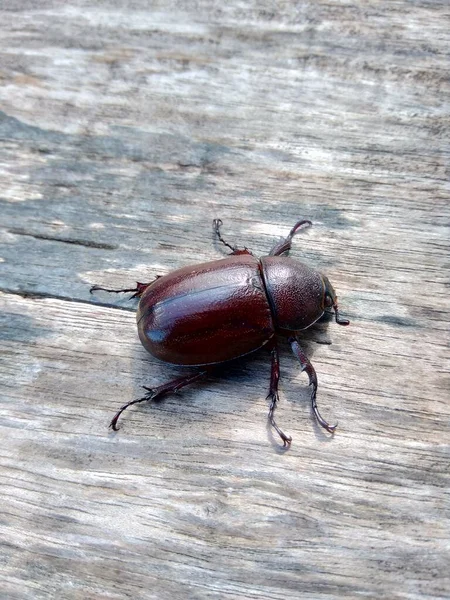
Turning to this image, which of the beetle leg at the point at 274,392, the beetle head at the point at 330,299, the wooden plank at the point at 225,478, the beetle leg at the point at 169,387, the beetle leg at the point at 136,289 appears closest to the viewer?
the wooden plank at the point at 225,478

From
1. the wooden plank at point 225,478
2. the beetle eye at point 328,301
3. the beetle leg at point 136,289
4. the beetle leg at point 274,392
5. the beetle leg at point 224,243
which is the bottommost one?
the wooden plank at point 225,478

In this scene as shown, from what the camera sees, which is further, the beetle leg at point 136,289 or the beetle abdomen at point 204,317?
the beetle leg at point 136,289

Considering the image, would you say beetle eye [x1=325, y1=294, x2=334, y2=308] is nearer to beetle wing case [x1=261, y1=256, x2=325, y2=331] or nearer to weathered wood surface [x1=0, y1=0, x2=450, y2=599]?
beetle wing case [x1=261, y1=256, x2=325, y2=331]

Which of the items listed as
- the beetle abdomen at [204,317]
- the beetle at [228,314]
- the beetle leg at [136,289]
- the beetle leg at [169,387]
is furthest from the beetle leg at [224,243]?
the beetle leg at [169,387]

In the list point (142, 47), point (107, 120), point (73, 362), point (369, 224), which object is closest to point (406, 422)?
point (369, 224)

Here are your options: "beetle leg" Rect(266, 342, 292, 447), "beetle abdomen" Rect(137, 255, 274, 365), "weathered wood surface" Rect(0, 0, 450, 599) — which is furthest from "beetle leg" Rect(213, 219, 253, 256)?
"beetle leg" Rect(266, 342, 292, 447)

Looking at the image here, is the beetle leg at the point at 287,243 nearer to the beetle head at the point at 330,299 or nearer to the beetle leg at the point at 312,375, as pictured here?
the beetle head at the point at 330,299

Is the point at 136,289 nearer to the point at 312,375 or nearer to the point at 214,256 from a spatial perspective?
the point at 214,256

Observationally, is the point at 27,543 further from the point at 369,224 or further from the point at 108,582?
the point at 369,224
